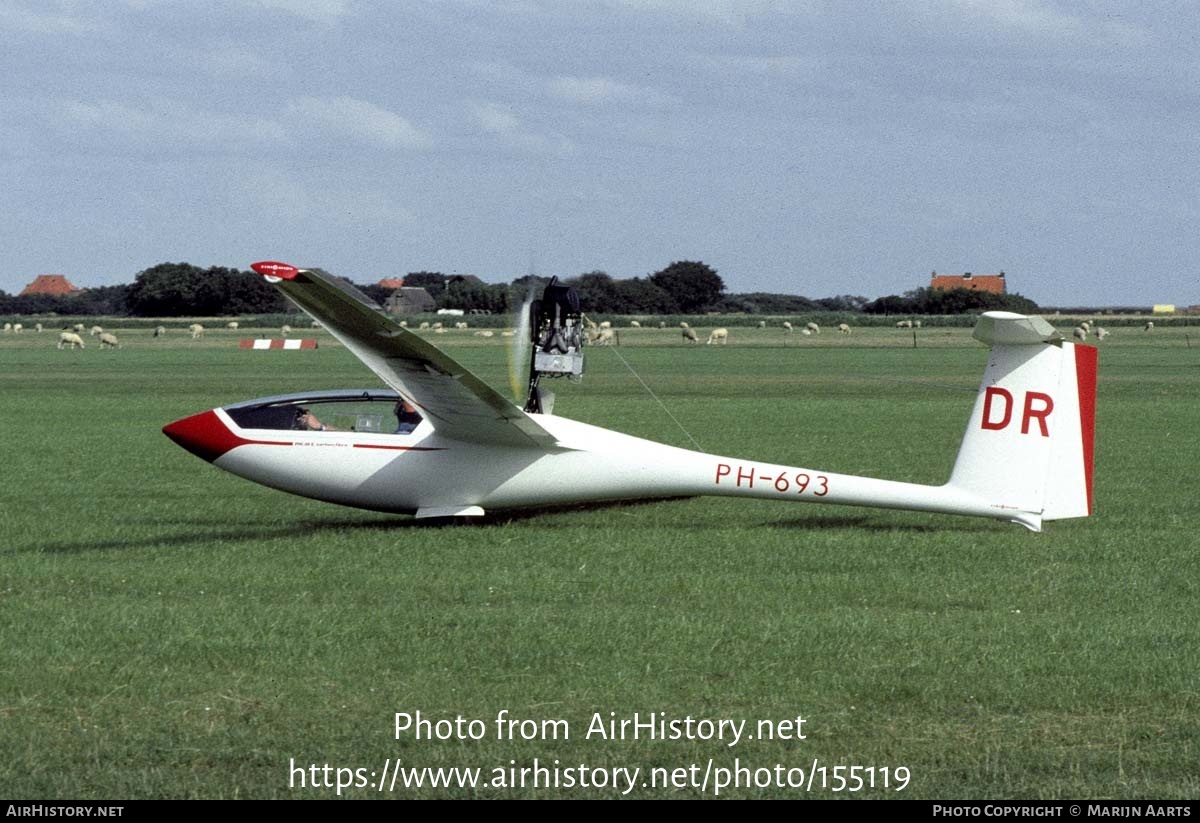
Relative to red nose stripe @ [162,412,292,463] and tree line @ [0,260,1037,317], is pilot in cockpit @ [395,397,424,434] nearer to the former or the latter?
red nose stripe @ [162,412,292,463]

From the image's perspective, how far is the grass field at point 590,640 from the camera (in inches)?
282

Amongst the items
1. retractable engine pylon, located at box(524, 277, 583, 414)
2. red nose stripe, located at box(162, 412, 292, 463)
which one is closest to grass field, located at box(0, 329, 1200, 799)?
red nose stripe, located at box(162, 412, 292, 463)

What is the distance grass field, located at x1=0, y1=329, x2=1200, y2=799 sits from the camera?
23.5 feet

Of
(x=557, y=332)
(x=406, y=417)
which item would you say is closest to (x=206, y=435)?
(x=406, y=417)

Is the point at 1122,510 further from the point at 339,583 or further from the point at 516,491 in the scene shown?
the point at 339,583

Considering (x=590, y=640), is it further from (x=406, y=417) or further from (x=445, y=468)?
(x=406, y=417)

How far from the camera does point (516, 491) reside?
47.2 feet

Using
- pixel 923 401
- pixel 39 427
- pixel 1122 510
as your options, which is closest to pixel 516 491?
pixel 1122 510

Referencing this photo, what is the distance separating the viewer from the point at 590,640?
9625mm

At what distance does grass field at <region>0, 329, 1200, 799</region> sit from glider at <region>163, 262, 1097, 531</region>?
0.43 metres

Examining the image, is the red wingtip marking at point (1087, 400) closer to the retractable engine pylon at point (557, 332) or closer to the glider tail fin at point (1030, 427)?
the glider tail fin at point (1030, 427)
